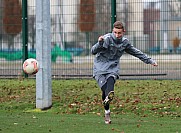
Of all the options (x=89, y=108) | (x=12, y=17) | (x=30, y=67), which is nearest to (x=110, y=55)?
(x=30, y=67)

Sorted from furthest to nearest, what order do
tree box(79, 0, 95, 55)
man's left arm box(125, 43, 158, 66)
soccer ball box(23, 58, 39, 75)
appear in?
tree box(79, 0, 95, 55)
soccer ball box(23, 58, 39, 75)
man's left arm box(125, 43, 158, 66)

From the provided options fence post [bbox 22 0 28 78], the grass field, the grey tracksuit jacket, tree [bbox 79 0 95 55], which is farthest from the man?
fence post [bbox 22 0 28 78]

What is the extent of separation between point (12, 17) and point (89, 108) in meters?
5.77

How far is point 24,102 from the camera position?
15.1 meters

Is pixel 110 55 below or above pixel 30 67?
above

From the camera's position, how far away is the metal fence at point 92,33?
18109 mm

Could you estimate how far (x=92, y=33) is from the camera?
1866 cm

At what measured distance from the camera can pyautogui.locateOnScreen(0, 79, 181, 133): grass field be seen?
1097cm

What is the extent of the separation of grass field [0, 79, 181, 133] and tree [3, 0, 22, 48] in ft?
5.46

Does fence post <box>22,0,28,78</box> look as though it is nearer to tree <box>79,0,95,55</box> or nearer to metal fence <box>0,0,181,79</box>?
metal fence <box>0,0,181,79</box>

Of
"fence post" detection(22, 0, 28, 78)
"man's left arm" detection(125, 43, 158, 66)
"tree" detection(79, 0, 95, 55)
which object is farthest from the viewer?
"fence post" detection(22, 0, 28, 78)

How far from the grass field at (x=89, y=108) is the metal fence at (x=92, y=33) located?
0.97 m

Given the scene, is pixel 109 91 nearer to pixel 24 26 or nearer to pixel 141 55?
pixel 141 55

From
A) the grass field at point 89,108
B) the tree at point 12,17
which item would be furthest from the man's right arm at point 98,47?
the tree at point 12,17
